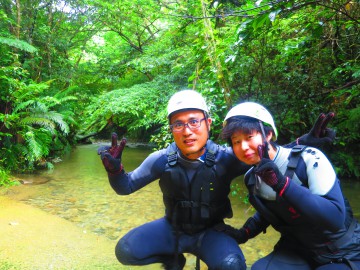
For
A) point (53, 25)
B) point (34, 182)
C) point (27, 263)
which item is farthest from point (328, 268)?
point (53, 25)

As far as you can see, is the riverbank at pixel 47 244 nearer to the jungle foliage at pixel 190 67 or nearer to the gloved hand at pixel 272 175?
the jungle foliage at pixel 190 67

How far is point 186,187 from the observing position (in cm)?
227

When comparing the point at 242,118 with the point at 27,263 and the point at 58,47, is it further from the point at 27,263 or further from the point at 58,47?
the point at 58,47

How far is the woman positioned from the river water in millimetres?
1185

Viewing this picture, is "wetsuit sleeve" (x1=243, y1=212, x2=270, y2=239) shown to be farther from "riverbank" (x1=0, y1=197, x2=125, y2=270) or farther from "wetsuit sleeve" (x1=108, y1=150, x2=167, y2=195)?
"riverbank" (x1=0, y1=197, x2=125, y2=270)

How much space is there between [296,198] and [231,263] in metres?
0.78

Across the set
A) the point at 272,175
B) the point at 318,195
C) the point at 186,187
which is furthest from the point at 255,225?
the point at 272,175

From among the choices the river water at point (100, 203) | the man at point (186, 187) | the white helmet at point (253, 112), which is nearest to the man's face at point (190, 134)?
the man at point (186, 187)

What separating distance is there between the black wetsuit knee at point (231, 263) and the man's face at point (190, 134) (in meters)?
0.78

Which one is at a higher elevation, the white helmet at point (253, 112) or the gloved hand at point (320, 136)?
the white helmet at point (253, 112)

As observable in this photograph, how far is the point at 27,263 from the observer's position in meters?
2.57

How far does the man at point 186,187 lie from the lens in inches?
87.8

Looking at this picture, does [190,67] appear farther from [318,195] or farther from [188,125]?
[318,195]

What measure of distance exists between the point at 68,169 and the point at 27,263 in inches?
183
